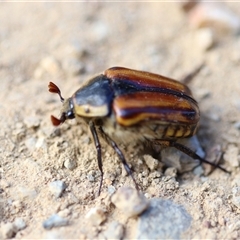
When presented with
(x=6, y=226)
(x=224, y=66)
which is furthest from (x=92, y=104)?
(x=224, y=66)

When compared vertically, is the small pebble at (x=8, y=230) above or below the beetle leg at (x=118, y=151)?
above

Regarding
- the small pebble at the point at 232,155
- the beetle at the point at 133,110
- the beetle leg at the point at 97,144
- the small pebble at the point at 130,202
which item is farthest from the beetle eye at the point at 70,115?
the small pebble at the point at 232,155

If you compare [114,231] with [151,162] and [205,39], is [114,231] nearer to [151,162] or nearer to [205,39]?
[151,162]

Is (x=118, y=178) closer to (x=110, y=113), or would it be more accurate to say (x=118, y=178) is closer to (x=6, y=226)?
(x=110, y=113)

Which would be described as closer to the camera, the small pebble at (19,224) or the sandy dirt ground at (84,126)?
the small pebble at (19,224)

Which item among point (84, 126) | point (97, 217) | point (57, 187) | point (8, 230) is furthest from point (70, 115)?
point (8, 230)

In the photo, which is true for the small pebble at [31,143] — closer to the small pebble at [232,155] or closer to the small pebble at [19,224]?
the small pebble at [19,224]
